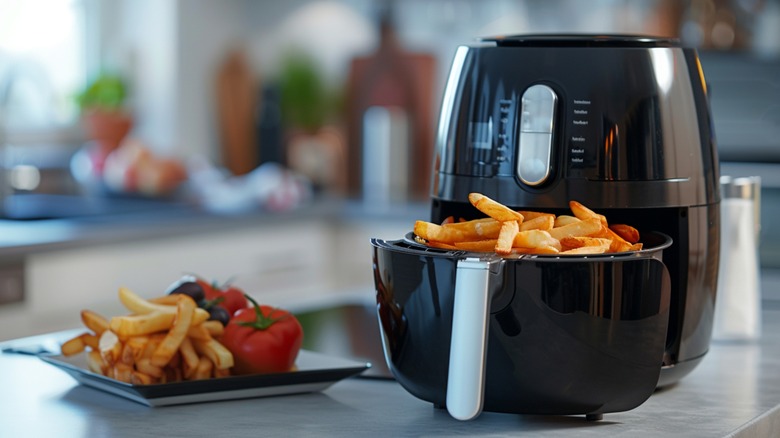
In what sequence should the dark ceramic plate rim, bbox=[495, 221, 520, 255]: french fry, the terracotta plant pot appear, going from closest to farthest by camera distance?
bbox=[495, 221, 520, 255]: french fry, the dark ceramic plate rim, the terracotta plant pot

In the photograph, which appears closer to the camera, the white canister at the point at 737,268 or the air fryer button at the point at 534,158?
the air fryer button at the point at 534,158

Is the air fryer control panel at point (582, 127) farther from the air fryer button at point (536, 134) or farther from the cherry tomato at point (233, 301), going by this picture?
the cherry tomato at point (233, 301)

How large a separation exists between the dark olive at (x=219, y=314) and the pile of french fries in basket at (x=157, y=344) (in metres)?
0.02

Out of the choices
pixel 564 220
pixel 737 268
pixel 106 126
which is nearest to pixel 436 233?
pixel 564 220

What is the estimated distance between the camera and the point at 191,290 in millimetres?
1160

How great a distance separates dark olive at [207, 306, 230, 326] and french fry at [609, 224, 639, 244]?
378mm

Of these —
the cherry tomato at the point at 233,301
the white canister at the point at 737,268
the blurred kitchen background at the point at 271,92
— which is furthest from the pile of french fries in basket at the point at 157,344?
the blurred kitchen background at the point at 271,92

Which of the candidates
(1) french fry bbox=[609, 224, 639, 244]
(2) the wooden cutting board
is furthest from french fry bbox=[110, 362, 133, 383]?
(2) the wooden cutting board

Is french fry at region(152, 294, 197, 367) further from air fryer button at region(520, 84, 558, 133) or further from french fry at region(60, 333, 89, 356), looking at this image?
air fryer button at region(520, 84, 558, 133)

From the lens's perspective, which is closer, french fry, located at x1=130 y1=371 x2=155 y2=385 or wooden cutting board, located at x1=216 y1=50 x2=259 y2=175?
french fry, located at x1=130 y1=371 x2=155 y2=385

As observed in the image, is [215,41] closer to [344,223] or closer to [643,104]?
[344,223]

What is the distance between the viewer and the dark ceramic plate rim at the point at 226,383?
1036 mm

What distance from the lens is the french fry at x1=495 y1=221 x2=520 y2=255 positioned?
927 mm

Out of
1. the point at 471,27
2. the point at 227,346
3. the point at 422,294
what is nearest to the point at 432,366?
the point at 422,294
